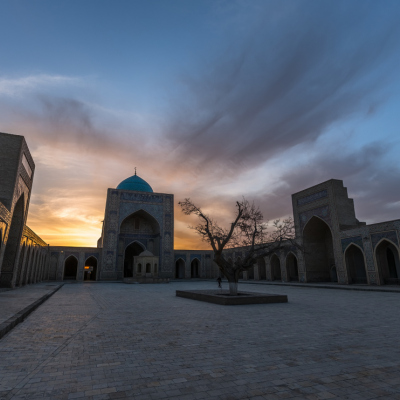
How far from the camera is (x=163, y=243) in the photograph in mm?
30969

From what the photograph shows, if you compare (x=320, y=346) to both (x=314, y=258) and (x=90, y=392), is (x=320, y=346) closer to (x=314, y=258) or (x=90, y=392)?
(x=90, y=392)

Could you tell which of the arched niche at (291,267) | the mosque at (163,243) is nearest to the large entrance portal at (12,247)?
the mosque at (163,243)

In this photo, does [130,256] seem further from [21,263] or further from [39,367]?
[39,367]

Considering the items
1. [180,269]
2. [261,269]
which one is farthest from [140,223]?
[261,269]

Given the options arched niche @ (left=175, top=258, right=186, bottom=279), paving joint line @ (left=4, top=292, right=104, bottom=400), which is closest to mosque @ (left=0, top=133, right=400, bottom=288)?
arched niche @ (left=175, top=258, right=186, bottom=279)

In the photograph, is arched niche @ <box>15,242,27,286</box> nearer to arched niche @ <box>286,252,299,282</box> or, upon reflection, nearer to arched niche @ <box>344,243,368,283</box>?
arched niche @ <box>286,252,299,282</box>

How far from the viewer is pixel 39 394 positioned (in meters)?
2.35

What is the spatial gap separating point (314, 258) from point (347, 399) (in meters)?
21.8

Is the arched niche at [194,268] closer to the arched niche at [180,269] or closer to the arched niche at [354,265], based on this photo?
the arched niche at [180,269]

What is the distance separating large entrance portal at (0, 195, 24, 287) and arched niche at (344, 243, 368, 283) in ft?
65.6

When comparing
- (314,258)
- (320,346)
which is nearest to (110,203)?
(314,258)

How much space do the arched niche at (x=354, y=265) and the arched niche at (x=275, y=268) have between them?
691 cm

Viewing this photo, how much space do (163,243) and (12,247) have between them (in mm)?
17538

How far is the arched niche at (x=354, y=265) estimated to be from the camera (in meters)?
18.9
